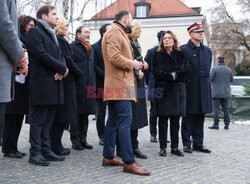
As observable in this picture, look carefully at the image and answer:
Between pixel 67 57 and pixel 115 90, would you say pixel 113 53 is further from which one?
pixel 67 57

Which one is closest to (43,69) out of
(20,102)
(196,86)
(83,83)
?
(20,102)

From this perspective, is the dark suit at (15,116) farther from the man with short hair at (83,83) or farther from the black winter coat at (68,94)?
the man with short hair at (83,83)

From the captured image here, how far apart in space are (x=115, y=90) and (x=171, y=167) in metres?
1.39

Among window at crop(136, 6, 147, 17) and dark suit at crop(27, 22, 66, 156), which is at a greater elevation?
window at crop(136, 6, 147, 17)

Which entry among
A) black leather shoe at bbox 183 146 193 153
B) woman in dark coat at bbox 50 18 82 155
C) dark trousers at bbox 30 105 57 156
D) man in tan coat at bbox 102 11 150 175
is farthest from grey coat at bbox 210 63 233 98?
dark trousers at bbox 30 105 57 156

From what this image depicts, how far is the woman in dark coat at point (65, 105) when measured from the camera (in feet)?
16.7

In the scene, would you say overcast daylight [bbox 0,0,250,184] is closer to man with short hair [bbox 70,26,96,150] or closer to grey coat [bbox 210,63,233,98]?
man with short hair [bbox 70,26,96,150]

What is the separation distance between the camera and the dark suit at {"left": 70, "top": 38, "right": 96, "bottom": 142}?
5.79 m

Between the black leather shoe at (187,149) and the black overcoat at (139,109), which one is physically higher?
the black overcoat at (139,109)

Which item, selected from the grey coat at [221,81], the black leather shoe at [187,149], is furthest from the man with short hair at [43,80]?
the grey coat at [221,81]

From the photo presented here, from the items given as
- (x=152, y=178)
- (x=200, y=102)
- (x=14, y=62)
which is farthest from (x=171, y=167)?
(x=14, y=62)

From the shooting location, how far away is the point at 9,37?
2.66 metres

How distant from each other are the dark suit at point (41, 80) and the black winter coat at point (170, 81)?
5.51 ft

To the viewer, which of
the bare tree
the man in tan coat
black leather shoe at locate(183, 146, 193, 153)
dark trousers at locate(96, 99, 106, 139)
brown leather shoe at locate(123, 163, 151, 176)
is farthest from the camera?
the bare tree
